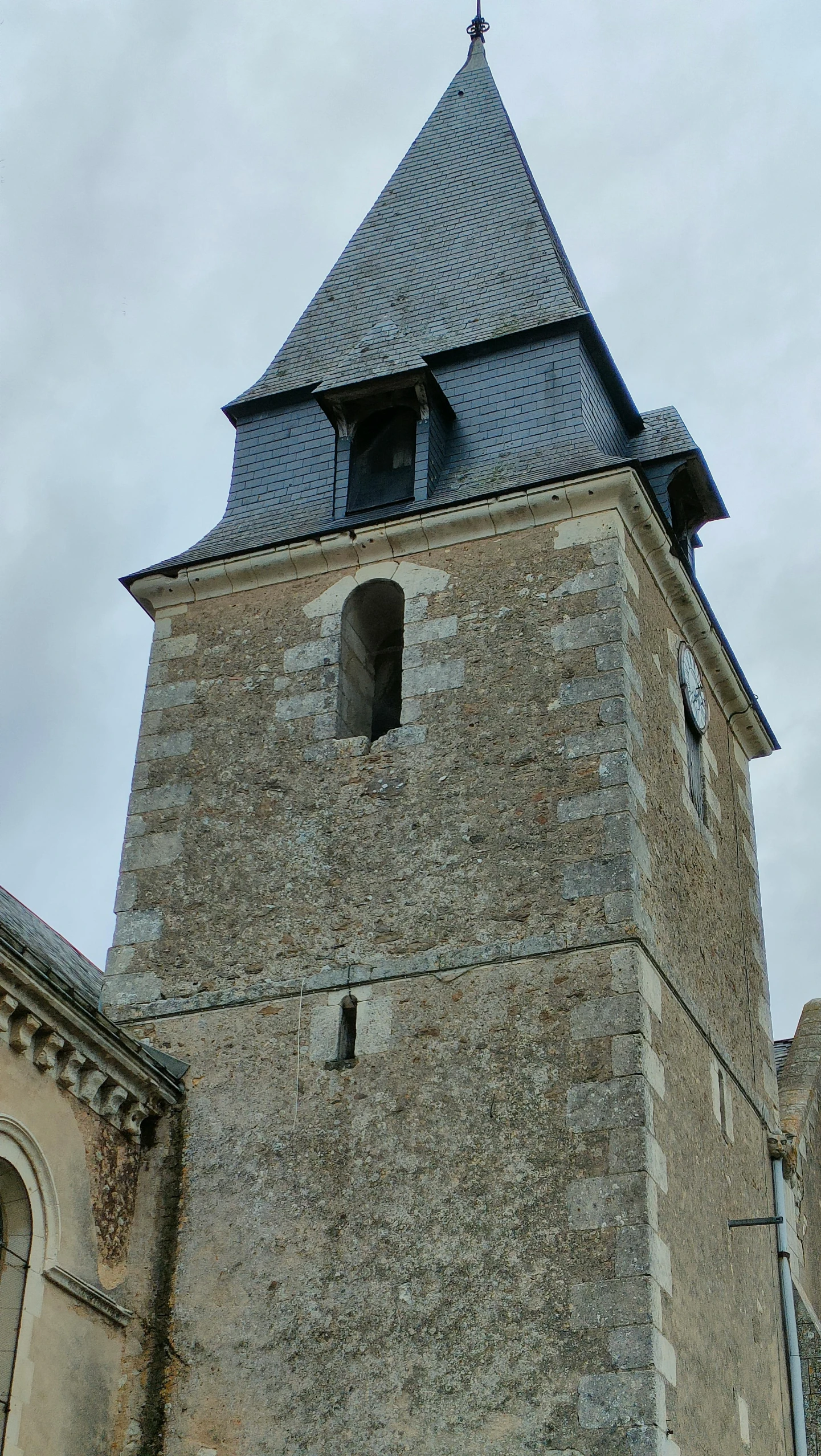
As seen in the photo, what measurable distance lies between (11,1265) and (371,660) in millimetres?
4405

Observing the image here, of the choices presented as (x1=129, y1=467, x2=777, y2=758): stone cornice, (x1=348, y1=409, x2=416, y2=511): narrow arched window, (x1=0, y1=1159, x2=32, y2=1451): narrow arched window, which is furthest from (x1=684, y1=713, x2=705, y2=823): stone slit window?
(x1=0, y1=1159, x2=32, y2=1451): narrow arched window

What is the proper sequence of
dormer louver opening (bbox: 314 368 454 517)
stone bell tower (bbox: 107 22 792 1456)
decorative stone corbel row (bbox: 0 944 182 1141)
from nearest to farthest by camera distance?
1. decorative stone corbel row (bbox: 0 944 182 1141)
2. stone bell tower (bbox: 107 22 792 1456)
3. dormer louver opening (bbox: 314 368 454 517)

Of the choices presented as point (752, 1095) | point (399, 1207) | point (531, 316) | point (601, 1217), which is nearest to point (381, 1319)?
point (399, 1207)

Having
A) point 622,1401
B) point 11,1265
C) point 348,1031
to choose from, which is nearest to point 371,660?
point 348,1031

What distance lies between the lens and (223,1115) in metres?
9.12

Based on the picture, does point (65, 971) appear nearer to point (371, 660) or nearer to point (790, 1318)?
point (371, 660)

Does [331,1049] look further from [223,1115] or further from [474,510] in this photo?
[474,510]

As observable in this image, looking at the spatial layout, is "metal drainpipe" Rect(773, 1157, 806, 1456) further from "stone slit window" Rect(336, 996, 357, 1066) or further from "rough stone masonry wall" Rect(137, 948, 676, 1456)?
"stone slit window" Rect(336, 996, 357, 1066)

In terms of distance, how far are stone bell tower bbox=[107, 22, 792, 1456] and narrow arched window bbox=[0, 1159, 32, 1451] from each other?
1.01 metres

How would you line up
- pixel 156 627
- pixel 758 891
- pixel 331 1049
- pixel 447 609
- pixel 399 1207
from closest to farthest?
pixel 399 1207 < pixel 331 1049 < pixel 447 609 < pixel 156 627 < pixel 758 891

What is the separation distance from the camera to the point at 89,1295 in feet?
27.1

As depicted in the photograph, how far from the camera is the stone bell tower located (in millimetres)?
8172

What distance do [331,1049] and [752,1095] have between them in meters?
2.98

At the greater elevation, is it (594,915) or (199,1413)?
(594,915)
